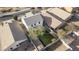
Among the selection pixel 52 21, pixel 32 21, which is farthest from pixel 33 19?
pixel 52 21

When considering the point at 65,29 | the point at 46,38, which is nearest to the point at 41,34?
the point at 46,38

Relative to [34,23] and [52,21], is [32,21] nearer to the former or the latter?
[34,23]

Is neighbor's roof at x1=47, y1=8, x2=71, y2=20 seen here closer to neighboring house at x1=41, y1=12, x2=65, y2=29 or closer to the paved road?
neighboring house at x1=41, y1=12, x2=65, y2=29

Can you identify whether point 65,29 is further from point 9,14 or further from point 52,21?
point 9,14

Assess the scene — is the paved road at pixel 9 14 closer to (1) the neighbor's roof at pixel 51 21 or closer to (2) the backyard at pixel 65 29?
(1) the neighbor's roof at pixel 51 21

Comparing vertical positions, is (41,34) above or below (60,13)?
below
